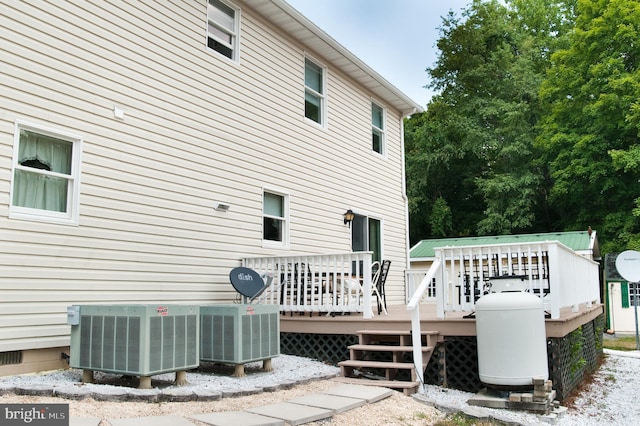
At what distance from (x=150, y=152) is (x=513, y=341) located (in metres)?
4.76

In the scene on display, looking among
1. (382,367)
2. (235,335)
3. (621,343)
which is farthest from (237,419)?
(621,343)

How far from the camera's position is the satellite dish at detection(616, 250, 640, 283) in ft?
42.5

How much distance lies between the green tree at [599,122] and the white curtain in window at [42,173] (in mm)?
18756

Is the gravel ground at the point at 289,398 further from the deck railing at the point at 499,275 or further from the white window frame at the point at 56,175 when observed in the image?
the white window frame at the point at 56,175

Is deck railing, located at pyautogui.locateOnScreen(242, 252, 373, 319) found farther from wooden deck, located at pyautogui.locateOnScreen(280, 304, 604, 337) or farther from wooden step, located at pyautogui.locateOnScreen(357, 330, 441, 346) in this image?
wooden step, located at pyautogui.locateOnScreen(357, 330, 441, 346)

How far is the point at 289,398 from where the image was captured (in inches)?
195

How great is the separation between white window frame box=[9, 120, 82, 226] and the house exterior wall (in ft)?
0.18

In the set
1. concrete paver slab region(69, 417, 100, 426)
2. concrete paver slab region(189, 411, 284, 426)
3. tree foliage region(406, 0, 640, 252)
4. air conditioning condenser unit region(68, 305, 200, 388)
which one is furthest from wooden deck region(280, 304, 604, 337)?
tree foliage region(406, 0, 640, 252)

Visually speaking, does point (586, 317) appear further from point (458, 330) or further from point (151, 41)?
point (151, 41)

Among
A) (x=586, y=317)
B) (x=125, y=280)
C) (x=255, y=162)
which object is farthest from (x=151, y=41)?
(x=586, y=317)

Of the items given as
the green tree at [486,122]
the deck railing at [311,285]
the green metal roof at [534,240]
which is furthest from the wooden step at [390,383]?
the green tree at [486,122]

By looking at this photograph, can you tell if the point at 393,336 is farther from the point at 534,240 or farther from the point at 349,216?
the point at 534,240

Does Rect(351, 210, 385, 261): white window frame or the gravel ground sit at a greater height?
Rect(351, 210, 385, 261): white window frame

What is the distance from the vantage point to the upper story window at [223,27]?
805 centimetres
